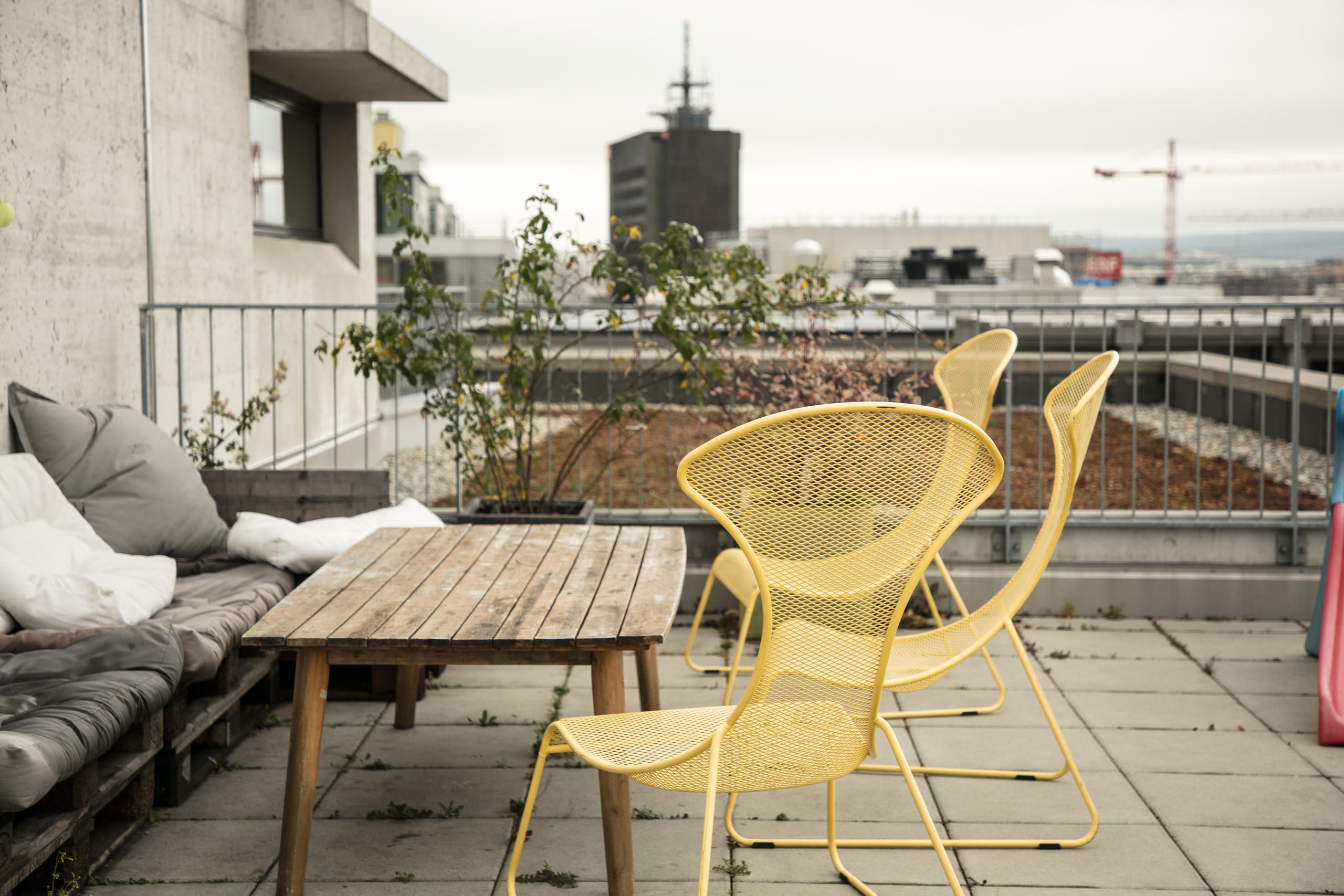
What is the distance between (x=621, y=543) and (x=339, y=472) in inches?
62.1

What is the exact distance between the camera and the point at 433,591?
2643 millimetres

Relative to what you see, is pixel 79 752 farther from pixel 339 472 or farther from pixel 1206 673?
pixel 1206 673

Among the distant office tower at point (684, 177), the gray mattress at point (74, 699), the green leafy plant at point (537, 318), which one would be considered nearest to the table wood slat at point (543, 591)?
the gray mattress at point (74, 699)

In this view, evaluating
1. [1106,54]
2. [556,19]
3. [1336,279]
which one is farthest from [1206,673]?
[1106,54]

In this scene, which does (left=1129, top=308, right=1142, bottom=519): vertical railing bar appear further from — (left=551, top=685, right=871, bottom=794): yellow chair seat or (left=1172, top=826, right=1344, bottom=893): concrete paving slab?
(left=551, top=685, right=871, bottom=794): yellow chair seat

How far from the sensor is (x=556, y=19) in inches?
1427

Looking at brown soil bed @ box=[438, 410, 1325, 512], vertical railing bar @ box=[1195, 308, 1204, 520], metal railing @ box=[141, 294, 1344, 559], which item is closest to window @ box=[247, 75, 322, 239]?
metal railing @ box=[141, 294, 1344, 559]

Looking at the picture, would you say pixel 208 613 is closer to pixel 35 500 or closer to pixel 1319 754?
pixel 35 500

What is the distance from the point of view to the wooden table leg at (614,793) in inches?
91.0

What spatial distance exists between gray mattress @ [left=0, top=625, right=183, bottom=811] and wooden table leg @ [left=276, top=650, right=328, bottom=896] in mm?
381

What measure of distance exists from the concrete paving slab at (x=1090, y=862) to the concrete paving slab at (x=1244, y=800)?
0.55 feet

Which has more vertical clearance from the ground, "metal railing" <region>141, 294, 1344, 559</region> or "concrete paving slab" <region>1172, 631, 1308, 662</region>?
"metal railing" <region>141, 294, 1344, 559</region>

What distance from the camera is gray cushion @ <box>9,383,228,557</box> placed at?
3736 millimetres

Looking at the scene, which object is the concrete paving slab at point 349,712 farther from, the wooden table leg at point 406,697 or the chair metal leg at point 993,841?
the chair metal leg at point 993,841
